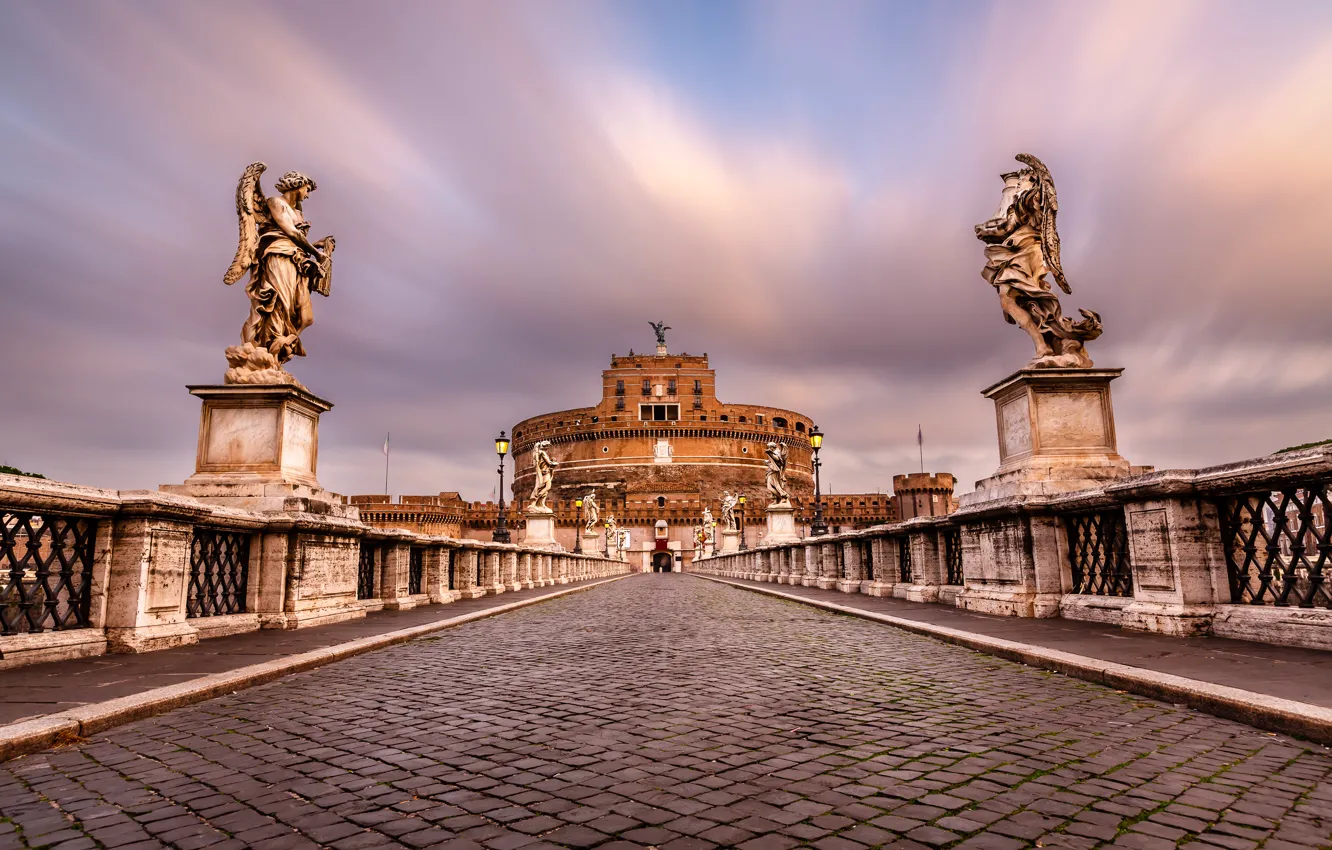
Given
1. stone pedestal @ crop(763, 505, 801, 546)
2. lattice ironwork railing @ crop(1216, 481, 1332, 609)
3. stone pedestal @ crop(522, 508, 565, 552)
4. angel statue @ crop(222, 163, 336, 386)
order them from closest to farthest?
lattice ironwork railing @ crop(1216, 481, 1332, 609) < angel statue @ crop(222, 163, 336, 386) < stone pedestal @ crop(763, 505, 801, 546) < stone pedestal @ crop(522, 508, 565, 552)

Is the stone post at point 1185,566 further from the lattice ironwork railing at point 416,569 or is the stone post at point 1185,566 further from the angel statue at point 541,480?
the angel statue at point 541,480

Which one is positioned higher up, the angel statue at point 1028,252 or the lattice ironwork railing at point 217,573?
the angel statue at point 1028,252

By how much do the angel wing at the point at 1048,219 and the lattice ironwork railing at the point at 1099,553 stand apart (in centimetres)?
281

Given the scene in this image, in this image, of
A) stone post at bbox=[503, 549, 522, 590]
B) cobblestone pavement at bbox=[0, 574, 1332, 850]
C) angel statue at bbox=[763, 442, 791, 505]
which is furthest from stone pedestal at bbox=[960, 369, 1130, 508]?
angel statue at bbox=[763, 442, 791, 505]

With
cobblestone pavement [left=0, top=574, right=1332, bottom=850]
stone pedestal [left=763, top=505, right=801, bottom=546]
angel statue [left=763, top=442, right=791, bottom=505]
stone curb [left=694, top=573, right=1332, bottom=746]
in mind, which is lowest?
cobblestone pavement [left=0, top=574, right=1332, bottom=850]

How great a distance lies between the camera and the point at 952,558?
33.9 feet

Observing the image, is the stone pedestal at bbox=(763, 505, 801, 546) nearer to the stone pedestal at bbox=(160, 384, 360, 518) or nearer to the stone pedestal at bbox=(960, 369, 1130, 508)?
the stone pedestal at bbox=(960, 369, 1130, 508)

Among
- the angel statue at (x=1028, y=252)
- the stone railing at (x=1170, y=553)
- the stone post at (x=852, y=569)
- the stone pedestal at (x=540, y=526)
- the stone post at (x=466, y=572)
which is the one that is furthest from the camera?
the stone pedestal at (x=540, y=526)

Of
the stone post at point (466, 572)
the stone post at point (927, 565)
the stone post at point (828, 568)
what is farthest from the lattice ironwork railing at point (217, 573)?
the stone post at point (828, 568)

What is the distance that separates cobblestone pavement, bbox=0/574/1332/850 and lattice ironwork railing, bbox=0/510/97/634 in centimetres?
171

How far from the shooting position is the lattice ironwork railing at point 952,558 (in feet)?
33.5

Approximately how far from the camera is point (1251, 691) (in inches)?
140

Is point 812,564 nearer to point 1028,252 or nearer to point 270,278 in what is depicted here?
point 1028,252

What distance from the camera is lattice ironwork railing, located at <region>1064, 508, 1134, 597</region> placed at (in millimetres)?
6547
